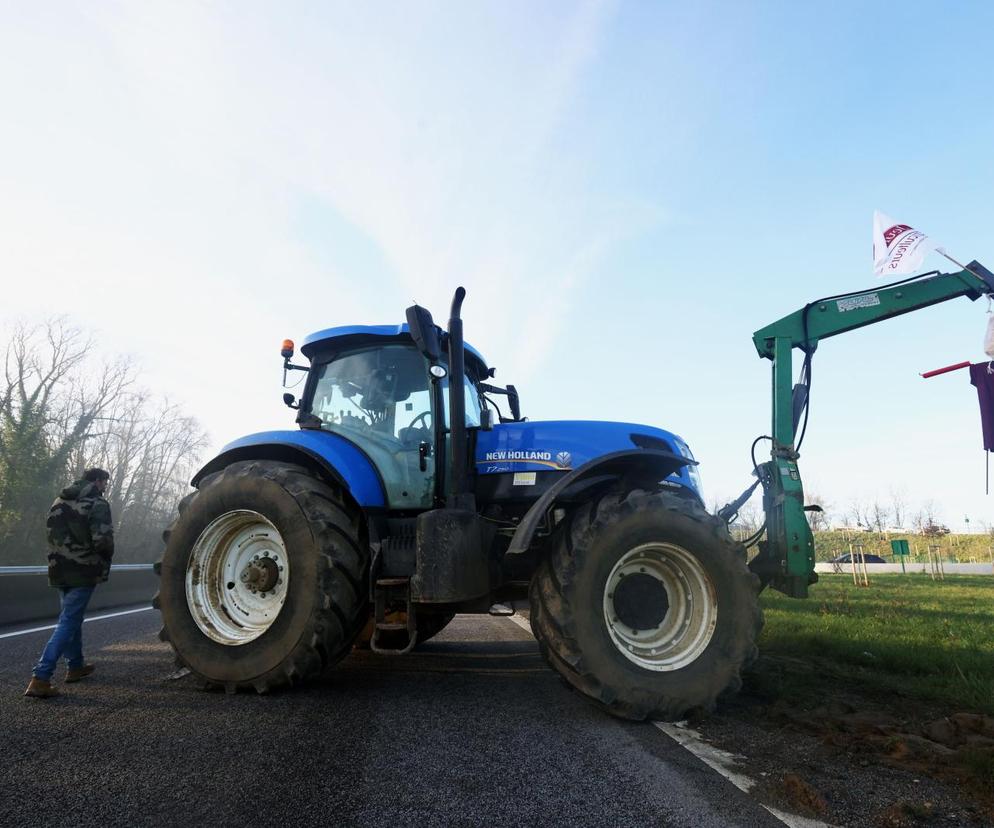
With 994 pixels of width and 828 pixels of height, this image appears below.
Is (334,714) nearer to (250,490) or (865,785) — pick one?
(250,490)

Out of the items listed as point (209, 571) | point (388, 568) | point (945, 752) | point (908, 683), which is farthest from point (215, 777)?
point (908, 683)

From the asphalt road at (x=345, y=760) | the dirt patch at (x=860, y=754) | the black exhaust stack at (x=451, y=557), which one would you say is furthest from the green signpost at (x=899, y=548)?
the black exhaust stack at (x=451, y=557)

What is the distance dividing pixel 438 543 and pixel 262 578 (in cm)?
125

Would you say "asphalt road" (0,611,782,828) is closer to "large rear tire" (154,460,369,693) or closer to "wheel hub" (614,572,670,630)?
"large rear tire" (154,460,369,693)

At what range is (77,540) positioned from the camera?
4.23m

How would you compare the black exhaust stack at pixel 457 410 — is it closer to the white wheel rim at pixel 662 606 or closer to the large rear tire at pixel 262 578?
the large rear tire at pixel 262 578

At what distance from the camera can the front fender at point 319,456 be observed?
12.6 feet

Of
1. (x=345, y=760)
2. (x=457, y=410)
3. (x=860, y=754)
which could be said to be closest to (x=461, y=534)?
(x=457, y=410)

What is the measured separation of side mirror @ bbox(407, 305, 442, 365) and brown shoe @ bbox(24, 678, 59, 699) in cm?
307

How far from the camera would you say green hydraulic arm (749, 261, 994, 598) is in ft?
14.3

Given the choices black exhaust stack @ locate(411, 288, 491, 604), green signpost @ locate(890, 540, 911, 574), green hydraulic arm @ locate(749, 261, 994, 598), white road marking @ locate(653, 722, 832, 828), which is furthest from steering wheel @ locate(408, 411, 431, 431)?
green signpost @ locate(890, 540, 911, 574)

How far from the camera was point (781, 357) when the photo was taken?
4.76m

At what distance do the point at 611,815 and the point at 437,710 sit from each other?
1.56 meters

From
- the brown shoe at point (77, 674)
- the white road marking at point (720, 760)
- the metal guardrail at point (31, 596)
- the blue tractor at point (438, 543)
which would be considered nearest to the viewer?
the white road marking at point (720, 760)
